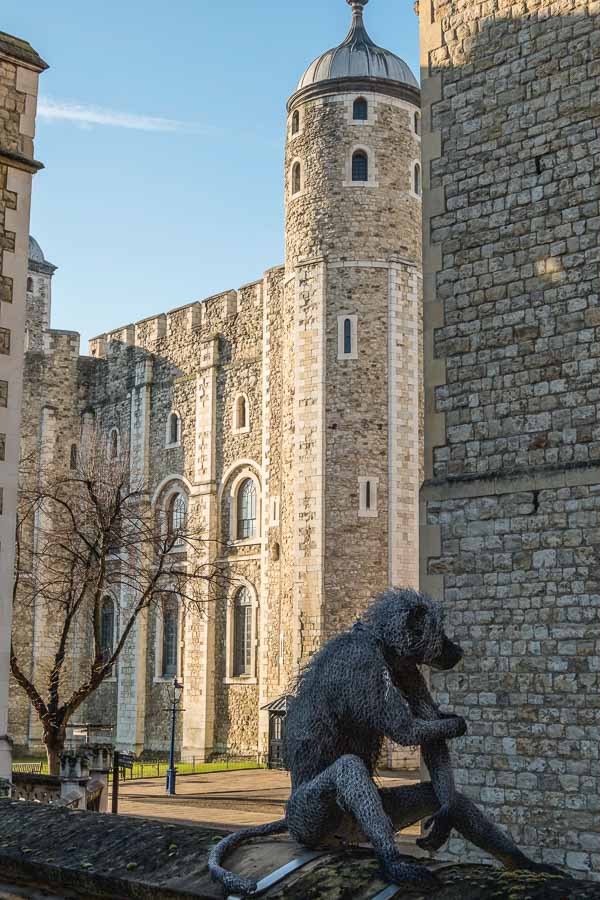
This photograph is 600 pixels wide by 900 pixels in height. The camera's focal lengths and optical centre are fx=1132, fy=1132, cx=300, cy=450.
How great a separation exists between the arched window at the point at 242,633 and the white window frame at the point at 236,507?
1.28 m

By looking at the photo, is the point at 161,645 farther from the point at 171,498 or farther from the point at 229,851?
the point at 229,851

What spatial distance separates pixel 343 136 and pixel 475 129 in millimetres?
16848

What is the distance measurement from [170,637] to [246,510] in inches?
196

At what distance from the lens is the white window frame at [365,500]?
25.5 m

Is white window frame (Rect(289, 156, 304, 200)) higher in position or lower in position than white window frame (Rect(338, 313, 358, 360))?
higher

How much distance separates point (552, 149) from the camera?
10125 millimetres

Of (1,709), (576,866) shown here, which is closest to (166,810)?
(1,709)

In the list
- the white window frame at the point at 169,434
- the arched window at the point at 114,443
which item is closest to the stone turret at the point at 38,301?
the arched window at the point at 114,443

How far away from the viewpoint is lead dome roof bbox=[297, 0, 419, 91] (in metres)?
27.4

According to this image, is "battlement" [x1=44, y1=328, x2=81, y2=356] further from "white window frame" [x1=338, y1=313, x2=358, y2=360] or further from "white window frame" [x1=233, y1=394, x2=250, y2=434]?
"white window frame" [x1=338, y1=313, x2=358, y2=360]

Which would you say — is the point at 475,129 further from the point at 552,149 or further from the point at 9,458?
the point at 9,458

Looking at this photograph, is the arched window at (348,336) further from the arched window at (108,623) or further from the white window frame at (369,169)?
the arched window at (108,623)

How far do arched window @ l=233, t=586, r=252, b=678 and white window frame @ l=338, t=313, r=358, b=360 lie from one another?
738 cm

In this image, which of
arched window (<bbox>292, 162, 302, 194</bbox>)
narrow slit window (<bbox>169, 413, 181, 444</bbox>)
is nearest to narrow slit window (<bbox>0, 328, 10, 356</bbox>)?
arched window (<bbox>292, 162, 302, 194</bbox>)
